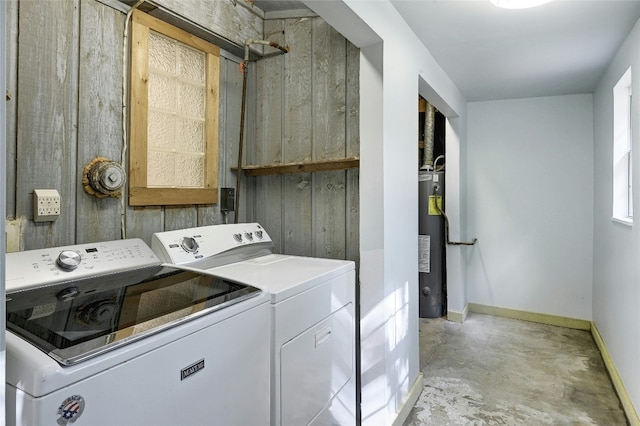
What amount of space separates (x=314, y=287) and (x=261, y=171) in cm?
101

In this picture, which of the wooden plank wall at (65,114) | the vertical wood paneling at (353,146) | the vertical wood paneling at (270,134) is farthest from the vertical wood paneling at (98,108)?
the vertical wood paneling at (353,146)

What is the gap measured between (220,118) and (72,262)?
117cm

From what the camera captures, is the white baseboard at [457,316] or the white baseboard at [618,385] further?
the white baseboard at [457,316]

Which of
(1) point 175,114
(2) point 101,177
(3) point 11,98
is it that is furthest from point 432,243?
(3) point 11,98

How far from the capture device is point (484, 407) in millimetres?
2215

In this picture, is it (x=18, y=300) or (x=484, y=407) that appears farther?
(x=484, y=407)

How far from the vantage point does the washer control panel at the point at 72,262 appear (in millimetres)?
1204

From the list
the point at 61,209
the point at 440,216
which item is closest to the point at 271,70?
the point at 61,209

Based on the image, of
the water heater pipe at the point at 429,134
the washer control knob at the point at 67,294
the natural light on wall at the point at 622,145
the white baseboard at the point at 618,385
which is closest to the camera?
the washer control knob at the point at 67,294

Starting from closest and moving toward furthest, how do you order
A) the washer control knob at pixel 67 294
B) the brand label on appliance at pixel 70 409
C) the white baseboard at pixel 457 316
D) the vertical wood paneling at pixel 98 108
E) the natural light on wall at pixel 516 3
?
the brand label on appliance at pixel 70 409 → the washer control knob at pixel 67 294 → the vertical wood paneling at pixel 98 108 → the natural light on wall at pixel 516 3 → the white baseboard at pixel 457 316

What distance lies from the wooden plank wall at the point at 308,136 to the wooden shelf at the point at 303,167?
7 cm

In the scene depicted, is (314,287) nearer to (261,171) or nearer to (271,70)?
(261,171)

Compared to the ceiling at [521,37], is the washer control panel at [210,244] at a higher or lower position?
lower

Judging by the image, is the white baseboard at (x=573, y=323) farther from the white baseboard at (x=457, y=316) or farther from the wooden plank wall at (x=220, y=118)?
the wooden plank wall at (x=220, y=118)
